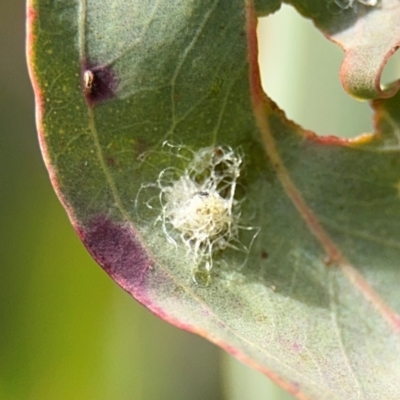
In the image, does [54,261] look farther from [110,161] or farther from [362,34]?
[362,34]

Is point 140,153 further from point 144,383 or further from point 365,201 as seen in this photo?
point 144,383

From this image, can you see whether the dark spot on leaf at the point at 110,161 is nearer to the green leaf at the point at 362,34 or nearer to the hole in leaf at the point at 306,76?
the green leaf at the point at 362,34

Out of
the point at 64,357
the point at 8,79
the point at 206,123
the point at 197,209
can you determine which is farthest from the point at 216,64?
the point at 64,357

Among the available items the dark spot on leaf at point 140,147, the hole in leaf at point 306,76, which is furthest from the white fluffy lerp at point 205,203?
the hole in leaf at point 306,76

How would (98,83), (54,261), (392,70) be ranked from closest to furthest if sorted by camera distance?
(98,83), (392,70), (54,261)

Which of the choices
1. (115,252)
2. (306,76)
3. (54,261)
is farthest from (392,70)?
(54,261)
